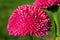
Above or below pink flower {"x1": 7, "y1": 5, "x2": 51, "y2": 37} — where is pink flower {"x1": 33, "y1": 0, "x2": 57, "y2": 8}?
above

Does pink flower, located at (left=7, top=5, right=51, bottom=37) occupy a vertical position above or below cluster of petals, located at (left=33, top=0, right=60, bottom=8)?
below

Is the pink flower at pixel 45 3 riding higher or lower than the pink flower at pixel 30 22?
higher

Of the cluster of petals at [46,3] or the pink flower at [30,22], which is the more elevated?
the cluster of petals at [46,3]

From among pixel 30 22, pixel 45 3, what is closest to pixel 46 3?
pixel 45 3

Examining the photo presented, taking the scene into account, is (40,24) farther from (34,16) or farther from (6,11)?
(6,11)

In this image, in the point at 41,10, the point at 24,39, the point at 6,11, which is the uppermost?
the point at 6,11

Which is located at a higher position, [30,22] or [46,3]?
[46,3]

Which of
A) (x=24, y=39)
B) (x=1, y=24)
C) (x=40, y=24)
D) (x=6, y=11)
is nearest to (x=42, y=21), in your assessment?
(x=40, y=24)

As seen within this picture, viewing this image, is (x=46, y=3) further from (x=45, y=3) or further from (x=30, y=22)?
(x=30, y=22)
